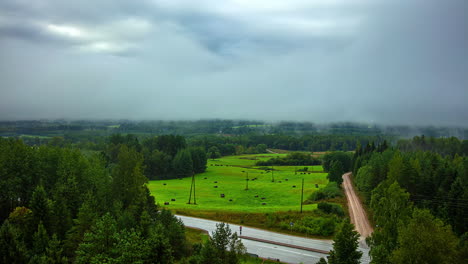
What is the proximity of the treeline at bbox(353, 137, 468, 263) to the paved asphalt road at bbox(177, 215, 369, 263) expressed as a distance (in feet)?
26.3

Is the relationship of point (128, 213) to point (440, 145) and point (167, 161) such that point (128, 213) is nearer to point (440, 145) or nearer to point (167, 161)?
point (167, 161)

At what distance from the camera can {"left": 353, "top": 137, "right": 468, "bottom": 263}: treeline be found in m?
28.6

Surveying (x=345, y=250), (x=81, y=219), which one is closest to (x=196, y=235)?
(x=81, y=219)

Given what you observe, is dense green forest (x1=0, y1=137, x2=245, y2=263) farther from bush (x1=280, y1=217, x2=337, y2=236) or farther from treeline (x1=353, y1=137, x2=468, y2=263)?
bush (x1=280, y1=217, x2=337, y2=236)

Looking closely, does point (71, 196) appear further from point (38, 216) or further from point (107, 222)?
point (107, 222)

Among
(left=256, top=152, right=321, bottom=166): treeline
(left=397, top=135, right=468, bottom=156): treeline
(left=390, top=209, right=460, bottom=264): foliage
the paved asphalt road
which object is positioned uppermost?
(left=397, top=135, right=468, bottom=156): treeline

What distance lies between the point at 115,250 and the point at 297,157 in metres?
149

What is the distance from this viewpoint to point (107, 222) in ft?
108

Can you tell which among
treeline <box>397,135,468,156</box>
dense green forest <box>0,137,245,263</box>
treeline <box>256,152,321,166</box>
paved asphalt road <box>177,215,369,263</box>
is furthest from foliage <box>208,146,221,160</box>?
dense green forest <box>0,137,245,263</box>

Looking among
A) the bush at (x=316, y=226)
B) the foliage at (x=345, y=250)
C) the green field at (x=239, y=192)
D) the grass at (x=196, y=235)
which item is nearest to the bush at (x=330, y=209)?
the green field at (x=239, y=192)

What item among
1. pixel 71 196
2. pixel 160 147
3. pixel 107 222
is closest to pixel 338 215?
pixel 107 222

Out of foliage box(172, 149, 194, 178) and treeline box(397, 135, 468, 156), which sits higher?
treeline box(397, 135, 468, 156)

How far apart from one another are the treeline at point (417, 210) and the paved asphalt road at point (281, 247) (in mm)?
8031

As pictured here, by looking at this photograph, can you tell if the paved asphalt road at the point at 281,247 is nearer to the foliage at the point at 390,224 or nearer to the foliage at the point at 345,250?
the foliage at the point at 390,224
